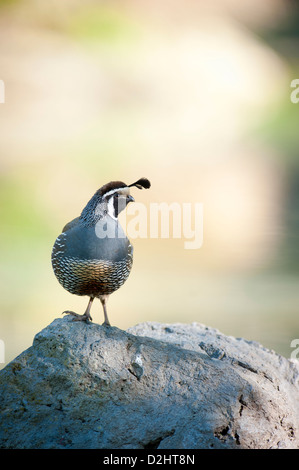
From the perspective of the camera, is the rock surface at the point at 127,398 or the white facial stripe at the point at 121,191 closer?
the rock surface at the point at 127,398

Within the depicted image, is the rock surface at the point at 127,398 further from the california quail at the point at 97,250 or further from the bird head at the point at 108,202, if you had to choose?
the bird head at the point at 108,202

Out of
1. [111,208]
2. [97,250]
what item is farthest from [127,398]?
[111,208]

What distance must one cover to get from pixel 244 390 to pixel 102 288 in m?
0.92

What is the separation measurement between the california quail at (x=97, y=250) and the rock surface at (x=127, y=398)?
216mm

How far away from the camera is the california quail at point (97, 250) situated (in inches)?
132

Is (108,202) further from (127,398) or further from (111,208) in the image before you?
(127,398)

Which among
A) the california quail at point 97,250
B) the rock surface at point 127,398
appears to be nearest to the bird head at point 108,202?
the california quail at point 97,250

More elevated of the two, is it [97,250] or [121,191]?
[121,191]

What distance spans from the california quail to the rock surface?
216 mm

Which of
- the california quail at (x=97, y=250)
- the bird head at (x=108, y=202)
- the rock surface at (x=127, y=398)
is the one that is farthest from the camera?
the bird head at (x=108, y=202)

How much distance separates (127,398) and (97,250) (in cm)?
77

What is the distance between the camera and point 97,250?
3361 millimetres
